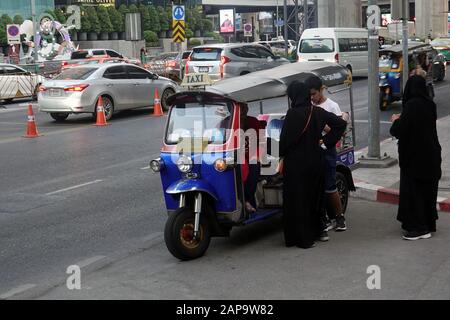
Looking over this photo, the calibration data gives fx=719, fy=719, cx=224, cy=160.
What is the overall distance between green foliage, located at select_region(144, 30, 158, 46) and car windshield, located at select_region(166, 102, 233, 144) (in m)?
73.2

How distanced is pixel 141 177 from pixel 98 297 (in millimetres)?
5740

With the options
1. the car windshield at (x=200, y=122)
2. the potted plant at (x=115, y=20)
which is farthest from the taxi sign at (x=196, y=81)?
the potted plant at (x=115, y=20)

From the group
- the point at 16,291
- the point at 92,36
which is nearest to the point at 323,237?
the point at 16,291

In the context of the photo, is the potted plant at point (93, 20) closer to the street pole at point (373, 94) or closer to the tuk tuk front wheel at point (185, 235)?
the street pole at point (373, 94)

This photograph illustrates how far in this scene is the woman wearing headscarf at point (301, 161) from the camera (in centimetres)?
725

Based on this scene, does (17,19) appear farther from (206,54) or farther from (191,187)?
(191,187)

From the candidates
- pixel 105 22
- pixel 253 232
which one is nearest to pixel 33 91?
pixel 253 232

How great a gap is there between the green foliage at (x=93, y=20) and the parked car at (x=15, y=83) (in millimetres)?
49237

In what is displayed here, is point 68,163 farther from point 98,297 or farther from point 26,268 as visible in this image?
point 98,297

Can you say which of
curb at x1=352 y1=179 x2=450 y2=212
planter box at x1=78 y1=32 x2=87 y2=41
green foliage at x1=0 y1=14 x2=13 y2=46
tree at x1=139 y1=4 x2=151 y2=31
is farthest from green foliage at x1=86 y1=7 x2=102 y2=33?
curb at x1=352 y1=179 x2=450 y2=212

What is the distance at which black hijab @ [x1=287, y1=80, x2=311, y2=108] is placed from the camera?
729 centimetres

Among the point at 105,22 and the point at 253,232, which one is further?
Answer: the point at 105,22

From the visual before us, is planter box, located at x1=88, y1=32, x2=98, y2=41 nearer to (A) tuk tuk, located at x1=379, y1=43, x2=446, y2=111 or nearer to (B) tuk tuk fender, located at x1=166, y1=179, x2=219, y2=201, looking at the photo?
(A) tuk tuk, located at x1=379, y1=43, x2=446, y2=111

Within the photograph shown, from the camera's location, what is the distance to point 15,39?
34906 mm
